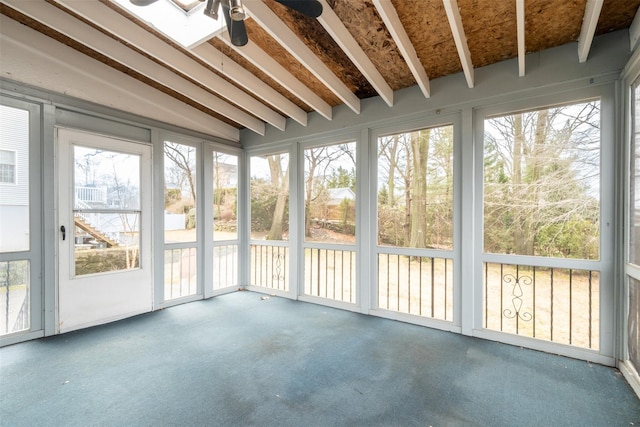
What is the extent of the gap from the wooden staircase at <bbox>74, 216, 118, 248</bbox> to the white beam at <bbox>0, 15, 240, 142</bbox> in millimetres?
1382

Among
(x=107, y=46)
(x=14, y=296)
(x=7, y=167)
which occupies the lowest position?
(x=14, y=296)

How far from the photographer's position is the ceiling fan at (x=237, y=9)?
5.27 ft

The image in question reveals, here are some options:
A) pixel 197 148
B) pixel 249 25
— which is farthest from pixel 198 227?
pixel 249 25

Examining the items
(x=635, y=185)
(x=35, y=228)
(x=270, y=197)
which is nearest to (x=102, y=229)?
(x=35, y=228)

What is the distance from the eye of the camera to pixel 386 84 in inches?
133

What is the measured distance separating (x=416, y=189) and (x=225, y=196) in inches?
119

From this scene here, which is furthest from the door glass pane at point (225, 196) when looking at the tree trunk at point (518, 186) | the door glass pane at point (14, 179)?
the tree trunk at point (518, 186)

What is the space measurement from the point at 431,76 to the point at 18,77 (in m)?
4.22

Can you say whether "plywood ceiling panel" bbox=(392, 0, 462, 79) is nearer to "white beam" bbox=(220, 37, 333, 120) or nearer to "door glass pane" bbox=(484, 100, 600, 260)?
"door glass pane" bbox=(484, 100, 600, 260)

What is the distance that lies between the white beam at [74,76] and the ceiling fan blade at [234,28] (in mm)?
2313

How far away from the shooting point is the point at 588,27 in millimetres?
2215

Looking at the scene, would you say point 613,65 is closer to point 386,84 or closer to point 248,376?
point 386,84

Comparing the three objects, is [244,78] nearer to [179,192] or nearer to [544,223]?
[179,192]

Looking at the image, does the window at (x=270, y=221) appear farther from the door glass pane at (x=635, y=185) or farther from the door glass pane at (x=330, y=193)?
the door glass pane at (x=635, y=185)
